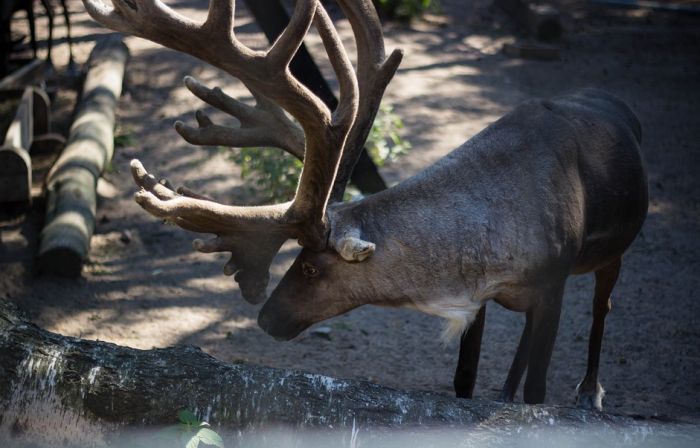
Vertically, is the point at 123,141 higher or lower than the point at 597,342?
lower

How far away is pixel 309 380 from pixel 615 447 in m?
0.94

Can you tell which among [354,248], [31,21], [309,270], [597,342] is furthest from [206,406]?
[31,21]

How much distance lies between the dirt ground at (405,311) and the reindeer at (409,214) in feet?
2.93

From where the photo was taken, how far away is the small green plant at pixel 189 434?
2.41 metres

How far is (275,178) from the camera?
6426mm

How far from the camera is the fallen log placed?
2525 mm

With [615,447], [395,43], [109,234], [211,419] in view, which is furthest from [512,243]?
[395,43]

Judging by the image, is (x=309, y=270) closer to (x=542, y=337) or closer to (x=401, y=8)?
(x=542, y=337)

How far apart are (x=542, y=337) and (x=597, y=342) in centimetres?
92

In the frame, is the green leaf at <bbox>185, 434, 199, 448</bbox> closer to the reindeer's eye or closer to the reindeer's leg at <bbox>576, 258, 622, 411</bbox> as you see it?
the reindeer's eye

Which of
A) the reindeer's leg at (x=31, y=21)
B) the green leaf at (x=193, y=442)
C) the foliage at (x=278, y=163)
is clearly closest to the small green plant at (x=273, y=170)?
the foliage at (x=278, y=163)

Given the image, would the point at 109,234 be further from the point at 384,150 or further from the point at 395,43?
the point at 395,43

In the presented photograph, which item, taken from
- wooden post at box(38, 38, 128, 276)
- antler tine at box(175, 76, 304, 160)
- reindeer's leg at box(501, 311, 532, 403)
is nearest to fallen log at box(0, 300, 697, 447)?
reindeer's leg at box(501, 311, 532, 403)

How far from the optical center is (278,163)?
651 cm
